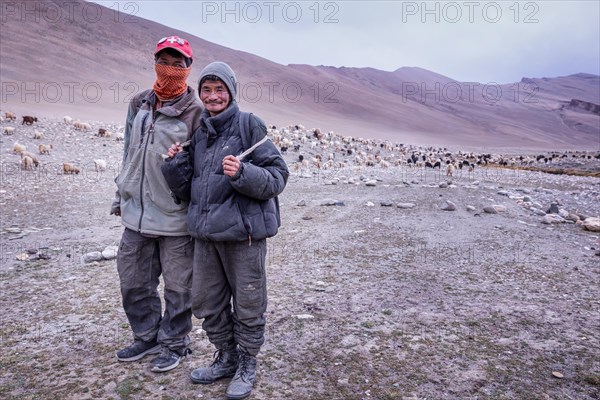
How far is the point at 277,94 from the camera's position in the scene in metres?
54.6

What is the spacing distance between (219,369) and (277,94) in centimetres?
5391

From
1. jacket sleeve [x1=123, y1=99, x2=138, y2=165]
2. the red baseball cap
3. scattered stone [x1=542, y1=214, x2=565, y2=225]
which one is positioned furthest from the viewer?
scattered stone [x1=542, y1=214, x2=565, y2=225]

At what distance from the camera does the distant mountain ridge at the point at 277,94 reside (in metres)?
33.5

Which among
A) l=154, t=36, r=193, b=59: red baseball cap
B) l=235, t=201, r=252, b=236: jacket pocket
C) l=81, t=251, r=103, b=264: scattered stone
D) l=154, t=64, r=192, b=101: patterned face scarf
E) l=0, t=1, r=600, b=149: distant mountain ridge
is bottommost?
l=81, t=251, r=103, b=264: scattered stone

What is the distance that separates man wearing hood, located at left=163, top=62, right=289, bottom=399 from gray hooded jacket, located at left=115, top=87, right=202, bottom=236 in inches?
4.2

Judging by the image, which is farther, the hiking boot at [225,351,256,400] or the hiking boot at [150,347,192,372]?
the hiking boot at [150,347,192,372]

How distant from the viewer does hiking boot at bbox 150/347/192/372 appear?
8.23 feet

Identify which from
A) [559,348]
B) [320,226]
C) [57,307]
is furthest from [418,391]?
[320,226]

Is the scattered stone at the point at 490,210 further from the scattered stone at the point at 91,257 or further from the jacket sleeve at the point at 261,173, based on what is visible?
the jacket sleeve at the point at 261,173

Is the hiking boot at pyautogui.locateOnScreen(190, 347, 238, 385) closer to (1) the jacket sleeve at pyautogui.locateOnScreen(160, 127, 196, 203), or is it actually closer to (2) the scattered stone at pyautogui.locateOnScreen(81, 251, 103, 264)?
(1) the jacket sleeve at pyautogui.locateOnScreen(160, 127, 196, 203)

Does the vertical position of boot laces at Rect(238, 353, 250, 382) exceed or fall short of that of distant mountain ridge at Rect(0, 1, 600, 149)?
it falls short

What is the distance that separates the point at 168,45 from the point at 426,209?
5586mm

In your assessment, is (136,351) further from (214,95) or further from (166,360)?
(214,95)

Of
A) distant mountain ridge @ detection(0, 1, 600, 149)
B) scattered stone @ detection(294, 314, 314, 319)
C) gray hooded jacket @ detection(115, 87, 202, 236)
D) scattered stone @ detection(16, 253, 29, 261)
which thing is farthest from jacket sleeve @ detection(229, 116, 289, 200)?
distant mountain ridge @ detection(0, 1, 600, 149)
